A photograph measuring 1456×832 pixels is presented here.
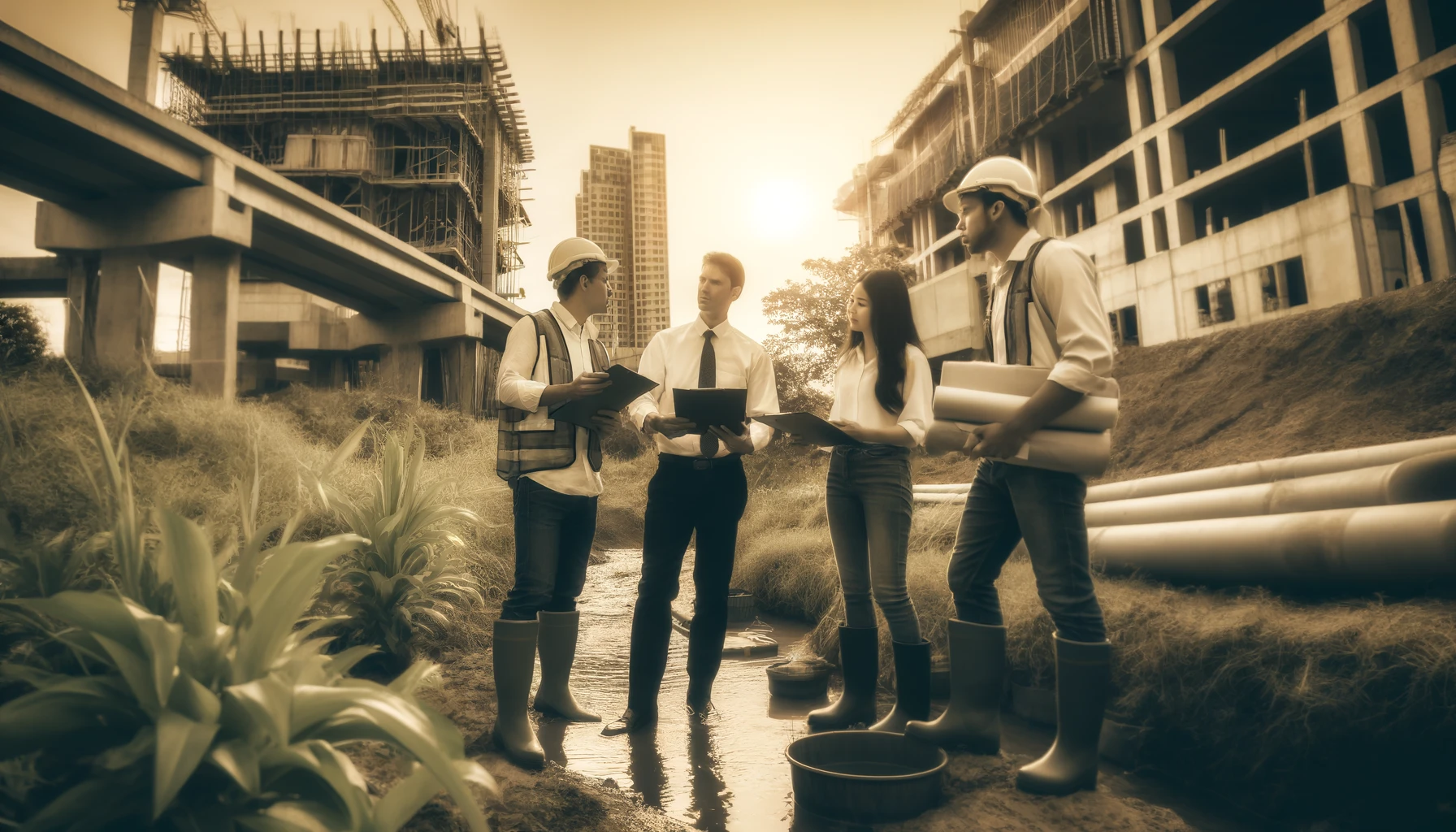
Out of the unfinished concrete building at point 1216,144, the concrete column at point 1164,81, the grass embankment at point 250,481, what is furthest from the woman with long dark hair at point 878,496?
the concrete column at point 1164,81

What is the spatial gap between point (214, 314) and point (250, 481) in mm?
13173

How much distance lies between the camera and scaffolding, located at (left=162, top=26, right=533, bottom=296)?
133 feet

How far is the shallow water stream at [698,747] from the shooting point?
260 centimetres

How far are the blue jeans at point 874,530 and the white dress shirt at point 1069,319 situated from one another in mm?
789

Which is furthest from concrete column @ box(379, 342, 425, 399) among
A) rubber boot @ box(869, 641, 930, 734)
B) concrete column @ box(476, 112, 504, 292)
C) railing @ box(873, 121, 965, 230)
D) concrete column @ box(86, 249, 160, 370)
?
rubber boot @ box(869, 641, 930, 734)

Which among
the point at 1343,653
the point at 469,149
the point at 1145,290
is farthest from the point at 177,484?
the point at 469,149

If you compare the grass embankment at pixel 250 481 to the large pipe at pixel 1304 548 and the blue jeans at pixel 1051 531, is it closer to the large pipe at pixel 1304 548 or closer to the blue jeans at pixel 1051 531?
the blue jeans at pixel 1051 531

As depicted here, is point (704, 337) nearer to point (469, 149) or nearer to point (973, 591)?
point (973, 591)

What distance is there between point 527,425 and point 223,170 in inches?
Result: 632

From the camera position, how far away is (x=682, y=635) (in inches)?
230

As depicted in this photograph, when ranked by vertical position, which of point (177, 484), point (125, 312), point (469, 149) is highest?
point (469, 149)

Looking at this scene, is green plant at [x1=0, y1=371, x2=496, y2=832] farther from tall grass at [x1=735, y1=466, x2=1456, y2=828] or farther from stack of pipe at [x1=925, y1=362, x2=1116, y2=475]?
tall grass at [x1=735, y1=466, x2=1456, y2=828]

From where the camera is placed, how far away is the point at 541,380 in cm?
335

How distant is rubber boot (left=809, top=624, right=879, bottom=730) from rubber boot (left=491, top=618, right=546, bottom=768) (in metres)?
1.25
